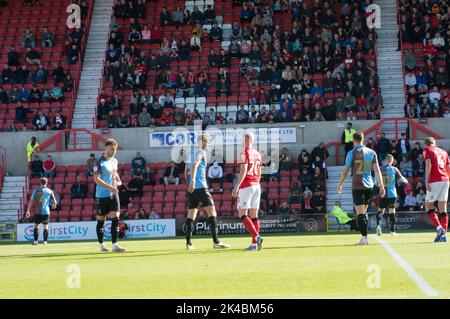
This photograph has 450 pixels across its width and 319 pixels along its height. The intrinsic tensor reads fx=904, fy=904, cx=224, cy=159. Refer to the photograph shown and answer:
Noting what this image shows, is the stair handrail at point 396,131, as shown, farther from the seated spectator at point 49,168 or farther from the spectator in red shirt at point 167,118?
the seated spectator at point 49,168

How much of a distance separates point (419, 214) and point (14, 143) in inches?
662

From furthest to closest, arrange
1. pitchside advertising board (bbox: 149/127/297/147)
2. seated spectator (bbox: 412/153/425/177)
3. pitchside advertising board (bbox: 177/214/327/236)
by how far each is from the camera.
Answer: pitchside advertising board (bbox: 149/127/297/147) → seated spectator (bbox: 412/153/425/177) → pitchside advertising board (bbox: 177/214/327/236)

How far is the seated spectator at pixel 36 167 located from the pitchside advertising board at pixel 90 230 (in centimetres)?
383

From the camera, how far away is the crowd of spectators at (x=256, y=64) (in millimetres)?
37062

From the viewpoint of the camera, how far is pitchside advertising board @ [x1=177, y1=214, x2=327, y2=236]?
32.4 metres

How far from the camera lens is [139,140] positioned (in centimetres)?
3706

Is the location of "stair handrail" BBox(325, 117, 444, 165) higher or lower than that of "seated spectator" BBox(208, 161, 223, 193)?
higher

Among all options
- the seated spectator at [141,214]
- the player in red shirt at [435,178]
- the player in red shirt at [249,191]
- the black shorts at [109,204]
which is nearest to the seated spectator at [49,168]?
the seated spectator at [141,214]

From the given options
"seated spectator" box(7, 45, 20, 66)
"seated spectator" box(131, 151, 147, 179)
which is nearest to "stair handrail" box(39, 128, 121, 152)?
"seated spectator" box(131, 151, 147, 179)

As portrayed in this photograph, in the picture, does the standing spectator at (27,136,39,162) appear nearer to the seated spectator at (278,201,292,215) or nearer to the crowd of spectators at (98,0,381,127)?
the crowd of spectators at (98,0,381,127)

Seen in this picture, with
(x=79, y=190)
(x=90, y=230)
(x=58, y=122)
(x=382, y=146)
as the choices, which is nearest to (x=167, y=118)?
(x=58, y=122)

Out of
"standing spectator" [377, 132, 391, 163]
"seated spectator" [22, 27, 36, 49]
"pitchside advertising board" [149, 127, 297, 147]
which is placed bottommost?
"standing spectator" [377, 132, 391, 163]

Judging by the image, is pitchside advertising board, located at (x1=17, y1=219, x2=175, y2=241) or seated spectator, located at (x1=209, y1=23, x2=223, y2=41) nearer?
pitchside advertising board, located at (x1=17, y1=219, x2=175, y2=241)

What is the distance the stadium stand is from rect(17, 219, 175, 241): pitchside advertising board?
20.8 feet
